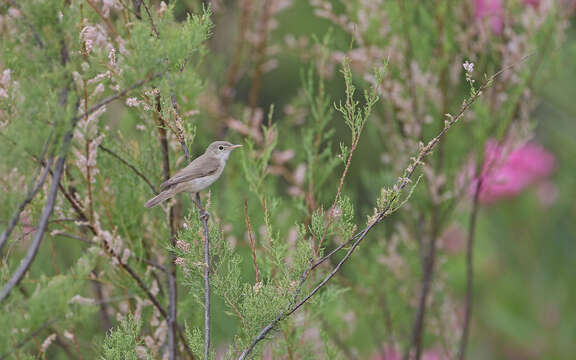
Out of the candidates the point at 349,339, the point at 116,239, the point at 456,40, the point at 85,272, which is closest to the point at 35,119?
the point at 85,272

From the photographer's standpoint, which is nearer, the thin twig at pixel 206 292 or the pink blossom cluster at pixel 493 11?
the thin twig at pixel 206 292

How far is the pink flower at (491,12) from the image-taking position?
249 centimetres

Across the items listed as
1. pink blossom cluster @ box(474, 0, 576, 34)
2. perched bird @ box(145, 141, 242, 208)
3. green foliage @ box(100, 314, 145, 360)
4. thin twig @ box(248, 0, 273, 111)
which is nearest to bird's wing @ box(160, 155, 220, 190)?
perched bird @ box(145, 141, 242, 208)

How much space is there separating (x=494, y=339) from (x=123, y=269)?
3.32 m

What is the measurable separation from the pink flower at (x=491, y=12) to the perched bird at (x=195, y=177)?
1169 mm

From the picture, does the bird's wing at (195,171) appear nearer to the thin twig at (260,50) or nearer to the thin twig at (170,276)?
the thin twig at (170,276)

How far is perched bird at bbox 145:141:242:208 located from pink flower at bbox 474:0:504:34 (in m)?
1.17

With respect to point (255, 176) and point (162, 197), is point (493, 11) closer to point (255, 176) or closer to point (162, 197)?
point (255, 176)

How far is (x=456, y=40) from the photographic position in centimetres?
253

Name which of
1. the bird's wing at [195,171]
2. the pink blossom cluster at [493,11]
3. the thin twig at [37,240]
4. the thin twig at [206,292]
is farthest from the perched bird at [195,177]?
the pink blossom cluster at [493,11]

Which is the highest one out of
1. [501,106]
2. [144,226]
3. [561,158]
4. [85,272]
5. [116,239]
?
[85,272]

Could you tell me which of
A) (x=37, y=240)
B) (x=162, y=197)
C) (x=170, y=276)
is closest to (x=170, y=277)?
(x=170, y=276)

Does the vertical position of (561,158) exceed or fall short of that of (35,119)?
it falls short

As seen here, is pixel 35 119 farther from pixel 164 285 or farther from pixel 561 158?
pixel 561 158
